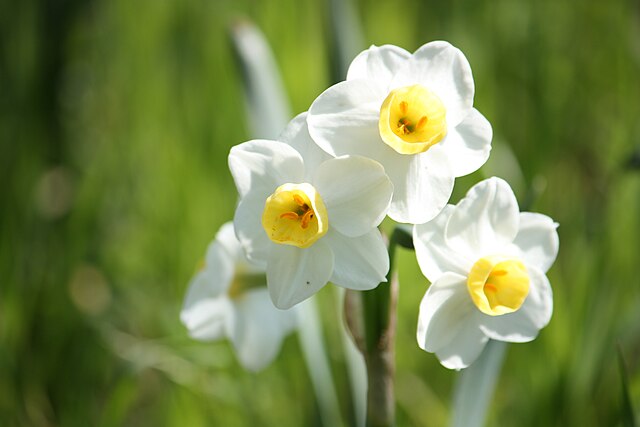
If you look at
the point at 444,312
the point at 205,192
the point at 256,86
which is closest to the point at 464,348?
the point at 444,312

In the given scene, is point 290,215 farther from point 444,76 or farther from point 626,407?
point 626,407

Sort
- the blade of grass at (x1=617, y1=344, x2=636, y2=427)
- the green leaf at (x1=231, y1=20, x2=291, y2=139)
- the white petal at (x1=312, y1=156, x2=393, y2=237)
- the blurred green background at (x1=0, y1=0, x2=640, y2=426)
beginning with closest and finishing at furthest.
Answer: the white petal at (x1=312, y1=156, x2=393, y2=237)
the blade of grass at (x1=617, y1=344, x2=636, y2=427)
the green leaf at (x1=231, y1=20, x2=291, y2=139)
the blurred green background at (x1=0, y1=0, x2=640, y2=426)

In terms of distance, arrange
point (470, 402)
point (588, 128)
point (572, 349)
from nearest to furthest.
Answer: point (470, 402), point (572, 349), point (588, 128)

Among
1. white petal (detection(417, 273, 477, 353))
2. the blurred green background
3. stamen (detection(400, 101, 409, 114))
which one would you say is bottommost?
the blurred green background

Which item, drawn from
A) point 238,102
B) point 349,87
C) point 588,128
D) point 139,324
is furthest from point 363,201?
point 588,128

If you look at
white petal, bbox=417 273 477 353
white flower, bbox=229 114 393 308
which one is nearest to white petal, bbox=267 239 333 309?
white flower, bbox=229 114 393 308

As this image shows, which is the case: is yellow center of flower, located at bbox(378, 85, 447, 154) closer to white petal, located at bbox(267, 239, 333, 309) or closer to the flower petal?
white petal, located at bbox(267, 239, 333, 309)

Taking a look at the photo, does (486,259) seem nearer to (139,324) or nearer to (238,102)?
(139,324)
